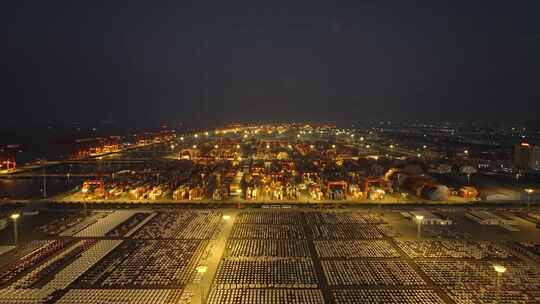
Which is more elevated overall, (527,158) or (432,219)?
(527,158)

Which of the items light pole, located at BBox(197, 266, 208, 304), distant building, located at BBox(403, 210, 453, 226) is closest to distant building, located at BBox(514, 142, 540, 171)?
distant building, located at BBox(403, 210, 453, 226)

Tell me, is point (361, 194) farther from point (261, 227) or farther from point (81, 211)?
point (81, 211)

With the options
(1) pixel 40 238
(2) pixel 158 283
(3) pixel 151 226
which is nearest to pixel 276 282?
(2) pixel 158 283

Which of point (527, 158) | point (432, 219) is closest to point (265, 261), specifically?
point (432, 219)

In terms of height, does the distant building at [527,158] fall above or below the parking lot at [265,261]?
above

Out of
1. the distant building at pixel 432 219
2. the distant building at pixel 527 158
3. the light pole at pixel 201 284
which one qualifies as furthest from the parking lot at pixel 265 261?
the distant building at pixel 527 158

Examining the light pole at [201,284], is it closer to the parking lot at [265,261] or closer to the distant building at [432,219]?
the parking lot at [265,261]

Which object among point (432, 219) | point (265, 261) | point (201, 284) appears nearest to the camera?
point (201, 284)

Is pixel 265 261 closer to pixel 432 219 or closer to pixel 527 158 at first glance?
pixel 432 219
